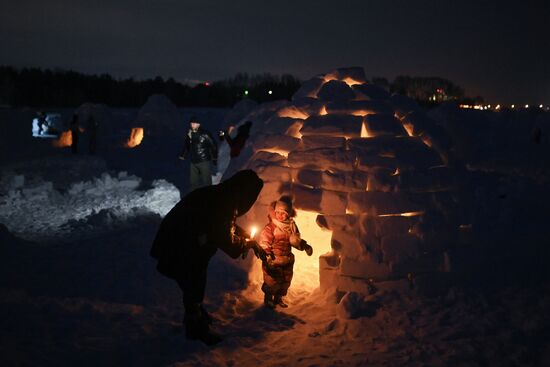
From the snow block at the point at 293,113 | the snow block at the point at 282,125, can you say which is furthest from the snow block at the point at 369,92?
the snow block at the point at 282,125

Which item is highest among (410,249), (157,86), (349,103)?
(157,86)

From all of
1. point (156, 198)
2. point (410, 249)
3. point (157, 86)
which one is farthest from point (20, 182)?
point (157, 86)

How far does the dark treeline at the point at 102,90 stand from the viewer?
128 feet

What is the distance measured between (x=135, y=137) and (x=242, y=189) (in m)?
18.8

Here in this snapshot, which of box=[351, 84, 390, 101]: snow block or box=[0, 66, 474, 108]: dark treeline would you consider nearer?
box=[351, 84, 390, 101]: snow block

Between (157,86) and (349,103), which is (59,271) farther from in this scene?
(157,86)

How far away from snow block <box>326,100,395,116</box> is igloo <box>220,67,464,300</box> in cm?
1

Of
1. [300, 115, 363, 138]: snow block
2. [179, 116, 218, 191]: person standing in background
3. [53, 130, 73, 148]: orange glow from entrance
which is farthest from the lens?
[53, 130, 73, 148]: orange glow from entrance

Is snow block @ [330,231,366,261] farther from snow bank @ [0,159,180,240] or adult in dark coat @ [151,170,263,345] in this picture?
snow bank @ [0,159,180,240]

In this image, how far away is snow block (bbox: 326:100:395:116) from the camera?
584cm

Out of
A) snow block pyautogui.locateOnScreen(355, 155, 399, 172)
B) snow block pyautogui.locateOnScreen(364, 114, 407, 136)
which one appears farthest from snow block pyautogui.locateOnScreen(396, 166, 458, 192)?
snow block pyautogui.locateOnScreen(364, 114, 407, 136)

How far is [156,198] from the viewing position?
10.7m

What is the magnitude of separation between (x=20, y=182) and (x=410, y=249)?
10317 millimetres

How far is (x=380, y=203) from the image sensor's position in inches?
203
